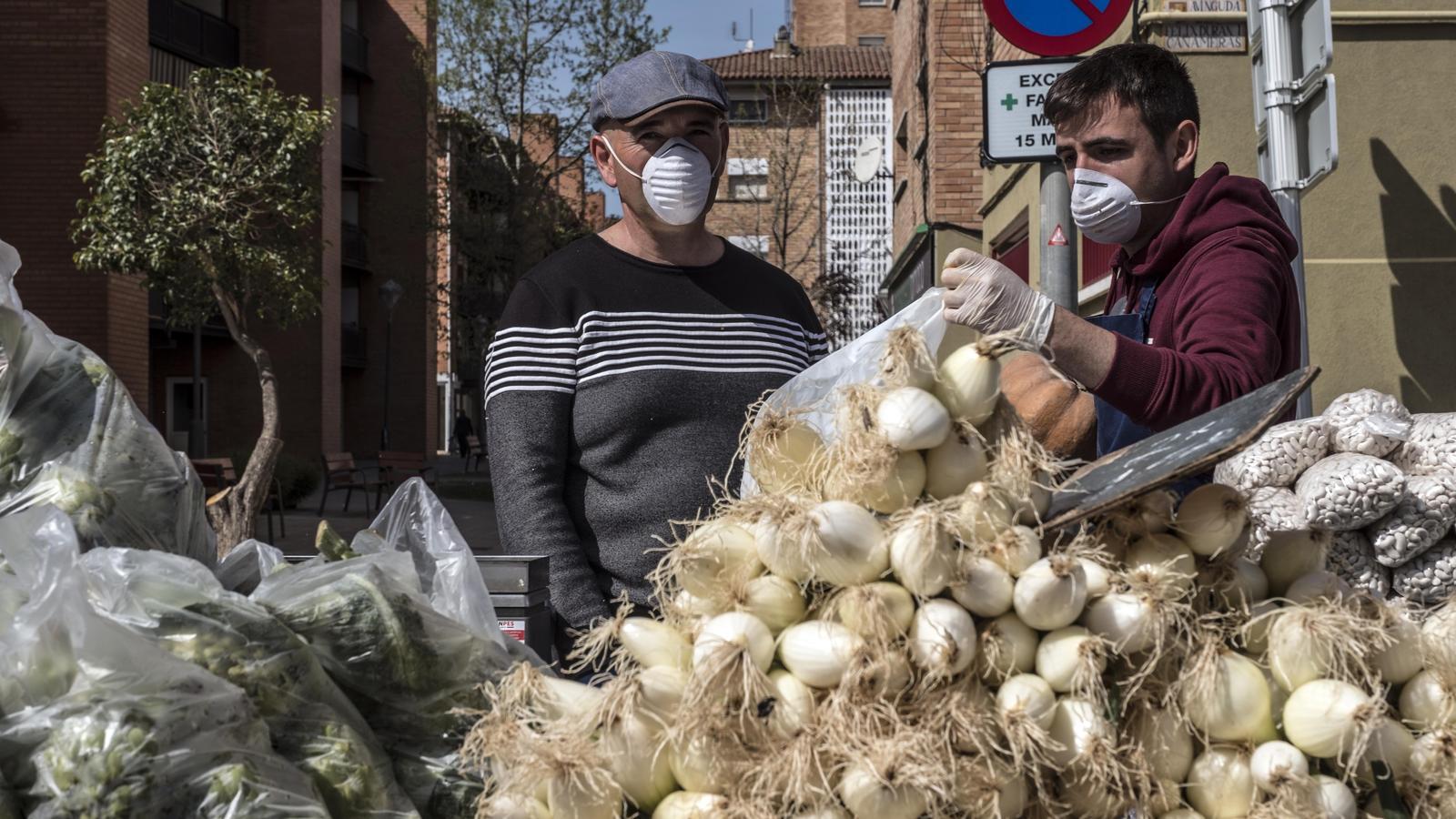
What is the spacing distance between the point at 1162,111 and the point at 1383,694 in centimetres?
114

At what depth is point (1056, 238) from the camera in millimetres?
5262

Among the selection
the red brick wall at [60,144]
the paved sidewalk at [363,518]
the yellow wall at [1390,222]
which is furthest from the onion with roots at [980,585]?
the red brick wall at [60,144]

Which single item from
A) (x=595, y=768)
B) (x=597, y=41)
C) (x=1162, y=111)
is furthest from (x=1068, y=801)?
(x=597, y=41)

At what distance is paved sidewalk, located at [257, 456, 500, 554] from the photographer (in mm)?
15188

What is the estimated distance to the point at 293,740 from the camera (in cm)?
158

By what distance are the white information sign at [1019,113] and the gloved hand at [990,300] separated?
12.3ft

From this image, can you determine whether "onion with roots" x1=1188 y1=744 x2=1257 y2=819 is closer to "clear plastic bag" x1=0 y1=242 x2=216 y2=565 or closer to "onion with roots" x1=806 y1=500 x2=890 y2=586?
"onion with roots" x1=806 y1=500 x2=890 y2=586

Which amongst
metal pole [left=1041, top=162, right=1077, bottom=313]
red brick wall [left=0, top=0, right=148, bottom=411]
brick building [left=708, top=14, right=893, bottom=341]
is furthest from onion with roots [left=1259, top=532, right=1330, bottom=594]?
Answer: brick building [left=708, top=14, right=893, bottom=341]

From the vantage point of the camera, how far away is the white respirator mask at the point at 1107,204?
2.24 metres

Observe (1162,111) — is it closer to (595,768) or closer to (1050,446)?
(1050,446)

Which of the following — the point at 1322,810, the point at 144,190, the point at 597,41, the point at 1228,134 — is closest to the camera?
the point at 1322,810

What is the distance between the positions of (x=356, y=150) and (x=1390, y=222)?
34.8m

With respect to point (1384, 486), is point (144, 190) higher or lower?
higher

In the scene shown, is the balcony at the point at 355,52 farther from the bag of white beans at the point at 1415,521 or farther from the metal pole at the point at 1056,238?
the bag of white beans at the point at 1415,521
